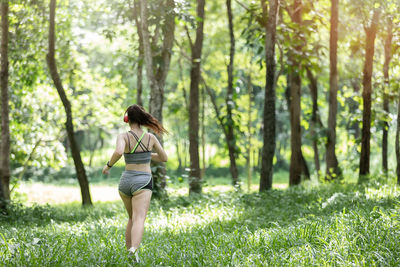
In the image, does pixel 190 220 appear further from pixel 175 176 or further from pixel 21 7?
pixel 21 7

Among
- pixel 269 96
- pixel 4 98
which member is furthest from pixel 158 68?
pixel 4 98

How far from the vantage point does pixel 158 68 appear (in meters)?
14.6

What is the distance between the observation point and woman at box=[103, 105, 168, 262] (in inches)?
244

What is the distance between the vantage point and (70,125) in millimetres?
15398

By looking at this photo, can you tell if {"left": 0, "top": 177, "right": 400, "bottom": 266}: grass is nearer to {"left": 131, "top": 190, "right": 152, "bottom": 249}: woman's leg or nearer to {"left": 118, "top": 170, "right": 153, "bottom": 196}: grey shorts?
{"left": 131, "top": 190, "right": 152, "bottom": 249}: woman's leg

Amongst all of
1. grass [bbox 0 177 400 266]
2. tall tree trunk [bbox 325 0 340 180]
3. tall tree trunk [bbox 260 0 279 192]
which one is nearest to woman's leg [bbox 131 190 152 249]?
grass [bbox 0 177 400 266]

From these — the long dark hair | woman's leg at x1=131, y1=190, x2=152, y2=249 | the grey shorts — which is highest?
the long dark hair

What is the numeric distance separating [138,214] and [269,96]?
317 inches

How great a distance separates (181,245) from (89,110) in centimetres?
2178

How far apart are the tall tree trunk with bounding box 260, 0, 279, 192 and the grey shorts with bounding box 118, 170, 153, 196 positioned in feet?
24.9

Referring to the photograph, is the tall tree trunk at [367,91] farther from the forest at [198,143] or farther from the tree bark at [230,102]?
the tree bark at [230,102]

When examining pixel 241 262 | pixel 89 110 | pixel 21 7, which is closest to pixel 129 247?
pixel 241 262

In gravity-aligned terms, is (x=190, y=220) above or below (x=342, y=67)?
below

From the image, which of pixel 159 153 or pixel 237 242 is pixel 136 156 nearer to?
pixel 159 153
